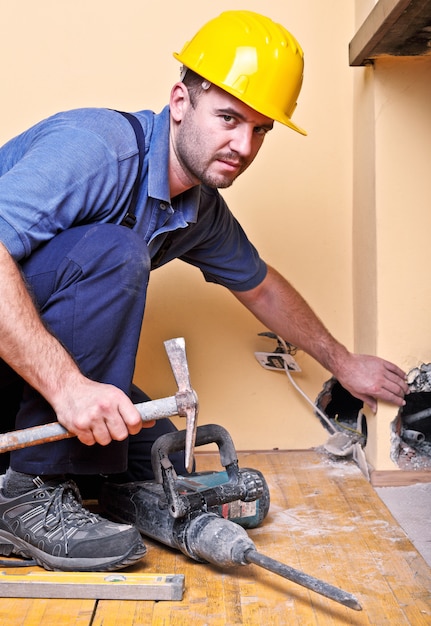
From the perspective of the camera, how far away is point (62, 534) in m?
1.61

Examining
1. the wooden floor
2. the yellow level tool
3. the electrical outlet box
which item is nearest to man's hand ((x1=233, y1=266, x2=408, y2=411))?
the electrical outlet box

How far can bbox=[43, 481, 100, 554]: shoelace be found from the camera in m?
1.63

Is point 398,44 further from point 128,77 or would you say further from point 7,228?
point 7,228

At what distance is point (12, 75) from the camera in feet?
8.03

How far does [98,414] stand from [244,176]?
1255mm

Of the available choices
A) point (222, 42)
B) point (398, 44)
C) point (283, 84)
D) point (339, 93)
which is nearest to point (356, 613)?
point (283, 84)

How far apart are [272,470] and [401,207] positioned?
0.85 m

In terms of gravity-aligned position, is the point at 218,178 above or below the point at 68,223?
above

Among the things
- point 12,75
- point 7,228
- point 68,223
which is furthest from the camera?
point 12,75

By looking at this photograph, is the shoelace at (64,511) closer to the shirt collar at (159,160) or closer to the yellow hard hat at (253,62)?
the shirt collar at (159,160)

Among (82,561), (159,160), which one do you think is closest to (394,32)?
(159,160)

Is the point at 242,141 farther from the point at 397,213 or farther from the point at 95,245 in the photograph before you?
the point at 397,213

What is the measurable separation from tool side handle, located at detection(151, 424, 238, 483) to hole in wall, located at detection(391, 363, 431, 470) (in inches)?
26.9

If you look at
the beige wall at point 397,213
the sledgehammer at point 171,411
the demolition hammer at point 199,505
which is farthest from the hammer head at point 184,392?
the beige wall at point 397,213
